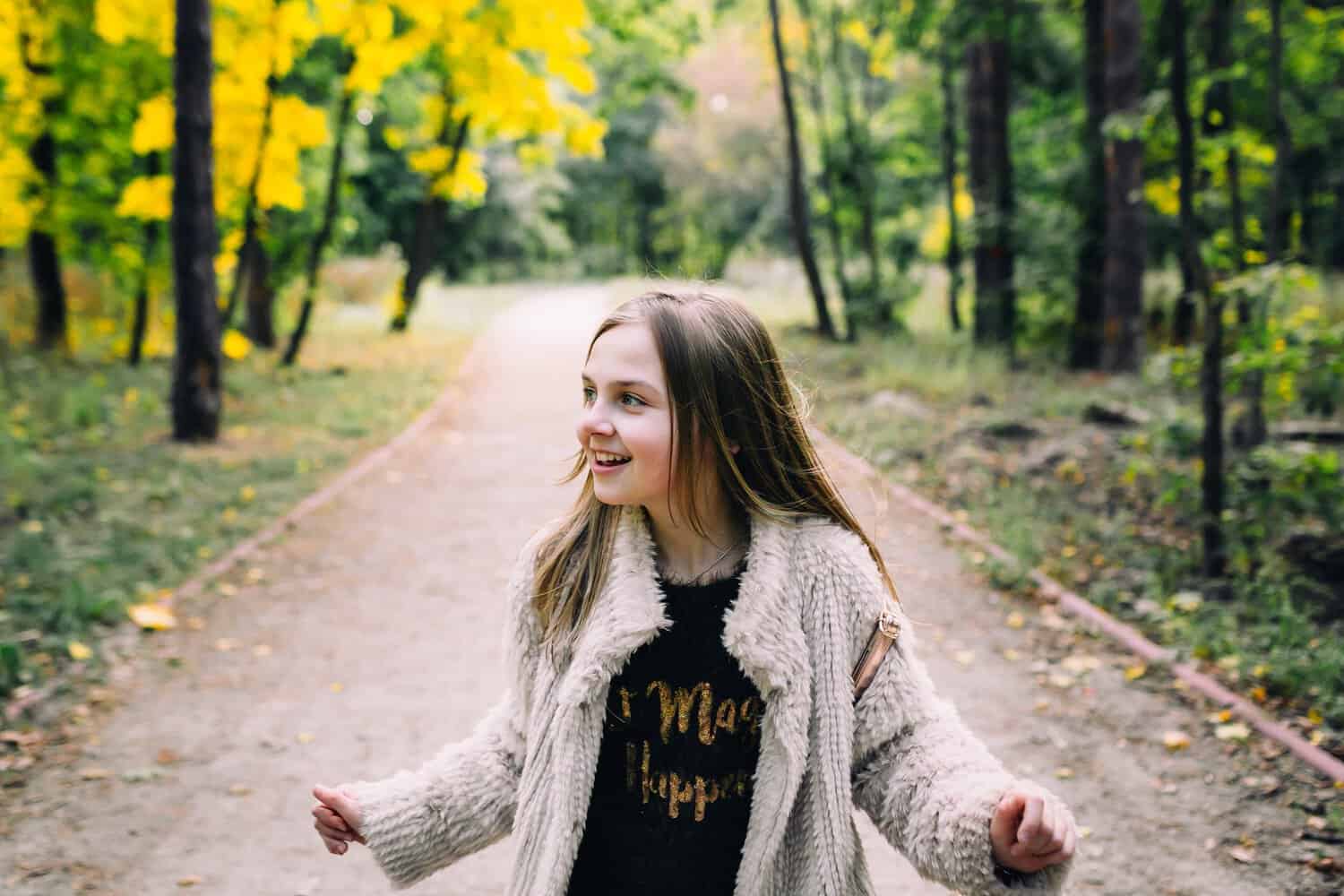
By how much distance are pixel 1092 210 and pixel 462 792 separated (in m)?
12.9

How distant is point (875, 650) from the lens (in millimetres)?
1764

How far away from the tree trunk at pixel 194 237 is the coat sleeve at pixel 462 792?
28.8 feet

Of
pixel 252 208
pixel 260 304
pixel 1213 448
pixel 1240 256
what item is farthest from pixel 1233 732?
pixel 260 304

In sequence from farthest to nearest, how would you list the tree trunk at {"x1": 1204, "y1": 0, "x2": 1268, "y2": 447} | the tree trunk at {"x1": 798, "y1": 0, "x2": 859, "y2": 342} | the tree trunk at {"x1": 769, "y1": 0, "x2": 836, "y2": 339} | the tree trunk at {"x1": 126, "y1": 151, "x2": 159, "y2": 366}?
the tree trunk at {"x1": 798, "y1": 0, "x2": 859, "y2": 342} < the tree trunk at {"x1": 769, "y1": 0, "x2": 836, "y2": 339} < the tree trunk at {"x1": 126, "y1": 151, "x2": 159, "y2": 366} < the tree trunk at {"x1": 1204, "y1": 0, "x2": 1268, "y2": 447}

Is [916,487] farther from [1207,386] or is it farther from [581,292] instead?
[581,292]

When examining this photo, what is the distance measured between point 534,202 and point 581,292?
22.5 ft

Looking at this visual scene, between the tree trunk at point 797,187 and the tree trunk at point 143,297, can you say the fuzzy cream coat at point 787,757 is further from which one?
the tree trunk at point 797,187

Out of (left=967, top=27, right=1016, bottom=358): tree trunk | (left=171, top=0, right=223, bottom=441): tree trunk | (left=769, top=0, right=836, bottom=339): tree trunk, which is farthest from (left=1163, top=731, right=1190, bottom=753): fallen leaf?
(left=769, top=0, right=836, bottom=339): tree trunk

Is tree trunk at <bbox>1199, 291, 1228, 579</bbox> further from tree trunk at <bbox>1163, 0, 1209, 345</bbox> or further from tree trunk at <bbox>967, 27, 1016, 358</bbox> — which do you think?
tree trunk at <bbox>967, 27, 1016, 358</bbox>

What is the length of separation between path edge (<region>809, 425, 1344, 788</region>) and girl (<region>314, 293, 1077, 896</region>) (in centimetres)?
62

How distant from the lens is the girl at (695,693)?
1.71 meters

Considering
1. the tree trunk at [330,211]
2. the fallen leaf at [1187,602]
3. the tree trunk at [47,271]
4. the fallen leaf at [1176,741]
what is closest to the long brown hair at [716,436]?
the fallen leaf at [1176,741]

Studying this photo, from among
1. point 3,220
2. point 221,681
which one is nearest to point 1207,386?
point 221,681

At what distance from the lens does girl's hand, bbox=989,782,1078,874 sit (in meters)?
1.46
